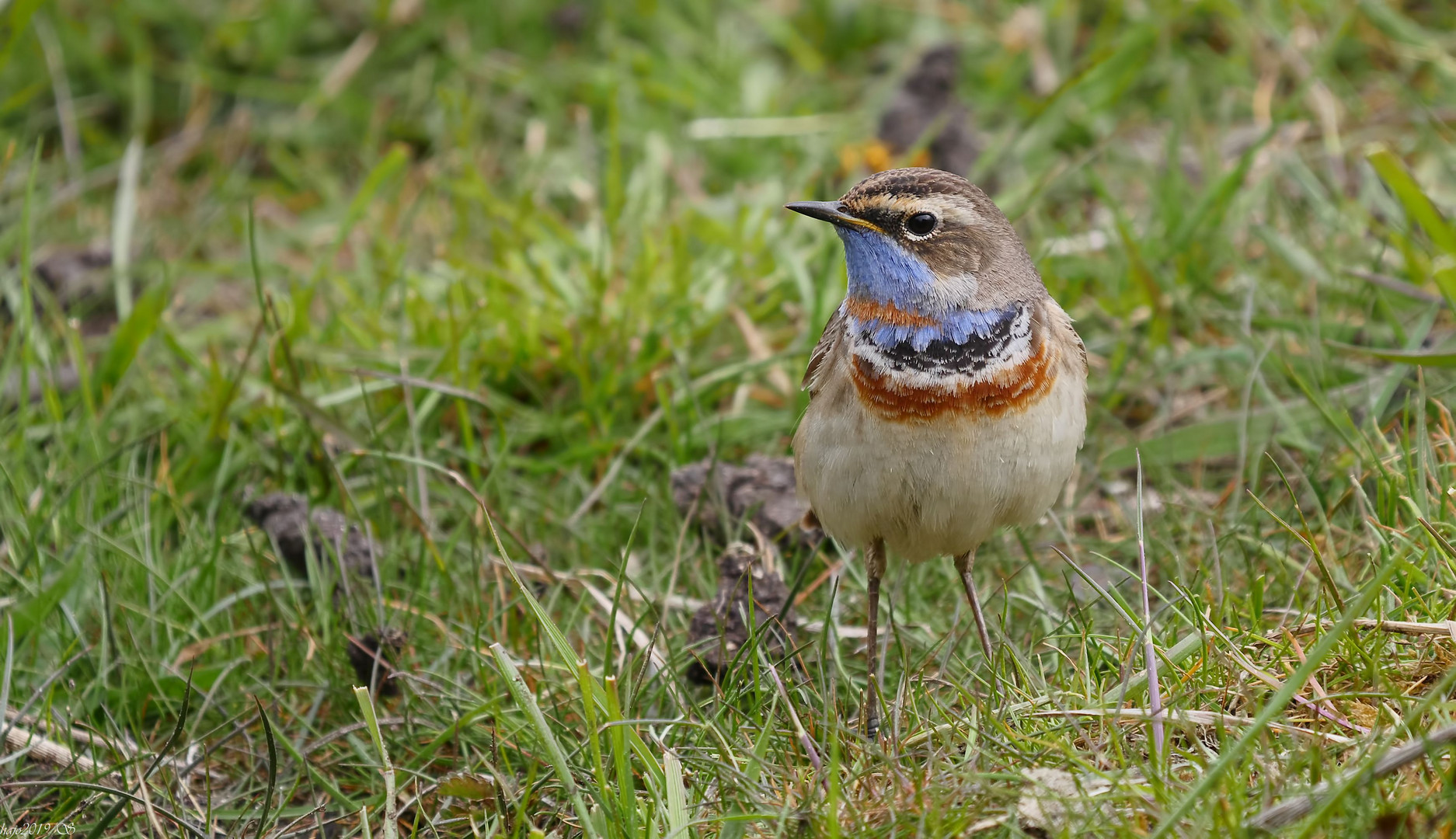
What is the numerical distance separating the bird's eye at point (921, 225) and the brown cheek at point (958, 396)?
448mm

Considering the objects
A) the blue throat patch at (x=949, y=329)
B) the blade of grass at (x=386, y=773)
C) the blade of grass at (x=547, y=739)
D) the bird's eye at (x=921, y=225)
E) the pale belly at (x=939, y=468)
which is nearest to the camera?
the blade of grass at (x=547, y=739)

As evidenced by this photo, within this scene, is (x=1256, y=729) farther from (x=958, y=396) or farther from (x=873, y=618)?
(x=873, y=618)

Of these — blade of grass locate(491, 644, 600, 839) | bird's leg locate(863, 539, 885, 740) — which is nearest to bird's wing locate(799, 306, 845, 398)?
bird's leg locate(863, 539, 885, 740)

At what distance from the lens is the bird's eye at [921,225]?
13.1 feet

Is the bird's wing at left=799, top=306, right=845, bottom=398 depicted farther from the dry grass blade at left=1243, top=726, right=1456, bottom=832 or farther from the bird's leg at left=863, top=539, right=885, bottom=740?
the dry grass blade at left=1243, top=726, right=1456, bottom=832

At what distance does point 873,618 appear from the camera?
415cm

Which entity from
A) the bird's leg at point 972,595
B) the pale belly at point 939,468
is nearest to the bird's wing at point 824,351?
the pale belly at point 939,468

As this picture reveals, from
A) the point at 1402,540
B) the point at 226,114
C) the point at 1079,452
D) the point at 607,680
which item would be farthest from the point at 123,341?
the point at 1402,540

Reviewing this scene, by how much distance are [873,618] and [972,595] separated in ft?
0.97

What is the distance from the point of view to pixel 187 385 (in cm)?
556

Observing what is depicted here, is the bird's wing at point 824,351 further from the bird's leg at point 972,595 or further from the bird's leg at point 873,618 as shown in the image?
the bird's leg at point 972,595

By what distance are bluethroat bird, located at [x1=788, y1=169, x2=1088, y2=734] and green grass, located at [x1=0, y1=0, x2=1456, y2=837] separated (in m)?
0.34

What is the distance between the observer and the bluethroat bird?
148 inches

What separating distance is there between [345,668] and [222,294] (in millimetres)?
2990
